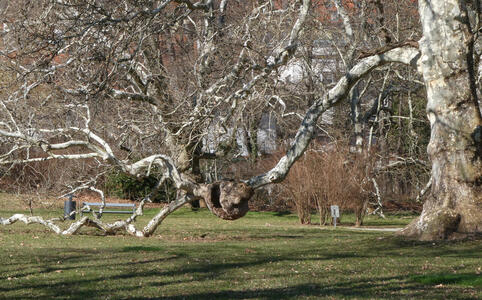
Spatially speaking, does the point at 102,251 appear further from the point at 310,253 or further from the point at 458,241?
the point at 458,241

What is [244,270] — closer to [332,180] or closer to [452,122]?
[452,122]

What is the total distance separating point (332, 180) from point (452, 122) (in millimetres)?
10836

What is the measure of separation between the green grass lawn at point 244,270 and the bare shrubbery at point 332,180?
8335 millimetres

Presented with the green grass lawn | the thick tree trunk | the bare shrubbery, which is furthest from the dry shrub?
the thick tree trunk

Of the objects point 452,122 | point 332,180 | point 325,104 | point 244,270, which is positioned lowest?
point 244,270

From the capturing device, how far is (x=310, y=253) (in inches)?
467

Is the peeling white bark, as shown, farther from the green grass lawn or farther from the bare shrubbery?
the bare shrubbery

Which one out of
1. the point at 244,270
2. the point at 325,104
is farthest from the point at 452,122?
the point at 244,270

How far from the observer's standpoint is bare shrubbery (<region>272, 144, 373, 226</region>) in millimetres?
22719

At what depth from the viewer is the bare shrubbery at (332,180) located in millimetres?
22719

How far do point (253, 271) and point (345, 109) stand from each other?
24193mm

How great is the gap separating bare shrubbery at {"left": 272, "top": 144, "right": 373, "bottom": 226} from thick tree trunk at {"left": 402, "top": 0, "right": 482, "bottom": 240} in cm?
1039

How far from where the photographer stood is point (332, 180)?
897 inches

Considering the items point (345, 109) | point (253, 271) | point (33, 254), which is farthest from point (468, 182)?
point (345, 109)
